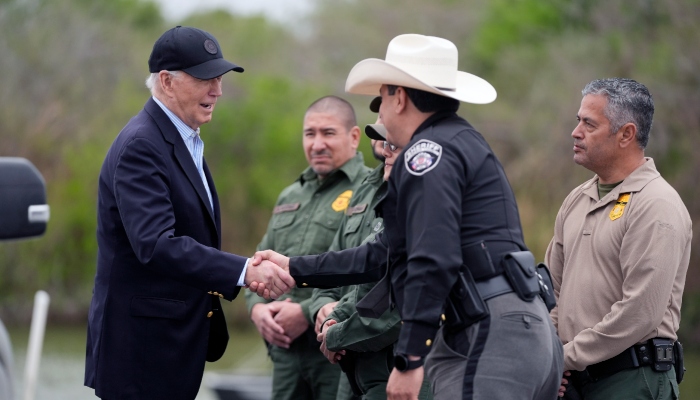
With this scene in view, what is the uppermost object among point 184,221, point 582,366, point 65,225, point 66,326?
point 184,221

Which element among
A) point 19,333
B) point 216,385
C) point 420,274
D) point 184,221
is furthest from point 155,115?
point 19,333

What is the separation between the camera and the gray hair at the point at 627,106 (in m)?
4.22

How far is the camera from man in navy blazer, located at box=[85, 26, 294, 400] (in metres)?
4.03

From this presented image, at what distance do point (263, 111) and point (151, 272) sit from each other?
16213 millimetres

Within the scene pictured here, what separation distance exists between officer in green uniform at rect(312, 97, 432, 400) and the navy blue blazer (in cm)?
59

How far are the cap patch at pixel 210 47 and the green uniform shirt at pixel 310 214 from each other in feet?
4.70

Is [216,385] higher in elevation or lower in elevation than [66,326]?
higher

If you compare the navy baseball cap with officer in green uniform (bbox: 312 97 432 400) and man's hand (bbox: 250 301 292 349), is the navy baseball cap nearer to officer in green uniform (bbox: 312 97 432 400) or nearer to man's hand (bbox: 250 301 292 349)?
officer in green uniform (bbox: 312 97 432 400)

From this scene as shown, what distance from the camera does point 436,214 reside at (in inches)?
130

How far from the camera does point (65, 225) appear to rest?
1717 centimetres

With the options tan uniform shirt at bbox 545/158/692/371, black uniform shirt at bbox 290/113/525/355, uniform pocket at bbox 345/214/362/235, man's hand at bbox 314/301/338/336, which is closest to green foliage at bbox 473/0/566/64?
uniform pocket at bbox 345/214/362/235

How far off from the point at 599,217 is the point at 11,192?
97.3 inches

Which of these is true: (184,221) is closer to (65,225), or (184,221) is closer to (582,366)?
(582,366)

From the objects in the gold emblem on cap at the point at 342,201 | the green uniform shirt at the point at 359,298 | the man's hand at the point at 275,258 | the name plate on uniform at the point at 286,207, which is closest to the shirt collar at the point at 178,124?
the man's hand at the point at 275,258
